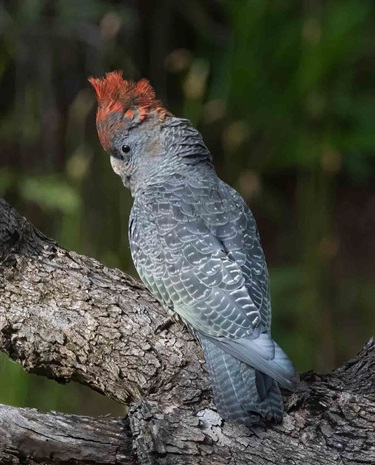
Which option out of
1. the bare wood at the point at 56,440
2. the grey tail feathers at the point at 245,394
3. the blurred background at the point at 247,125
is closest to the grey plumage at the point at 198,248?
the grey tail feathers at the point at 245,394

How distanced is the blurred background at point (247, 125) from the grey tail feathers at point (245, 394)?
2.24m

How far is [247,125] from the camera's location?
628 centimetres

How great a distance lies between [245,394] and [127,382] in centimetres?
44

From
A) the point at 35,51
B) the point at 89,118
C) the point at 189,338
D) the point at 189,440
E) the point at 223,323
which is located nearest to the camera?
the point at 189,440

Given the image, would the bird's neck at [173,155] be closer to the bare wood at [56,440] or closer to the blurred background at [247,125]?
the blurred background at [247,125]

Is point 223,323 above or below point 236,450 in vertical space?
above

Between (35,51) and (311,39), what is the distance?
202cm

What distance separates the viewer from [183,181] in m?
3.66

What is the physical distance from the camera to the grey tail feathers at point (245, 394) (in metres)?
2.75

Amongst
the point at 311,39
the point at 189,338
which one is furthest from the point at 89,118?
the point at 189,338

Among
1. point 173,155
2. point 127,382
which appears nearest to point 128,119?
point 173,155

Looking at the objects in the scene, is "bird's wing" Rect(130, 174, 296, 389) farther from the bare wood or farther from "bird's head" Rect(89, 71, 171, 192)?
the bare wood

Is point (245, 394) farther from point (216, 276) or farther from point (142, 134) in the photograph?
point (142, 134)

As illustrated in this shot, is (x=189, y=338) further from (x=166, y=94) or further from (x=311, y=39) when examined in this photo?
(x=166, y=94)
